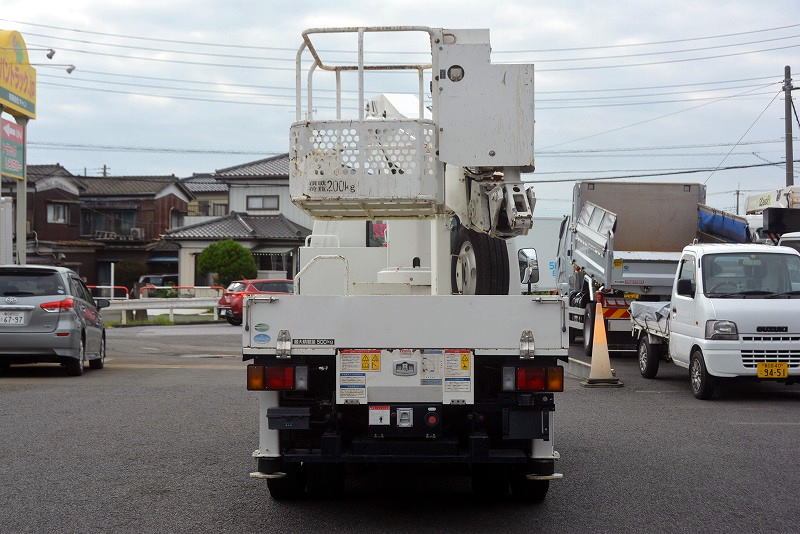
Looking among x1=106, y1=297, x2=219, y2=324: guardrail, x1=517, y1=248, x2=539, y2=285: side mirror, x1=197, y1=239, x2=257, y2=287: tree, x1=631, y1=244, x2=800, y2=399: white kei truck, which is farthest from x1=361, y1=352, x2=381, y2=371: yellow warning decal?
x1=197, y1=239, x2=257, y2=287: tree

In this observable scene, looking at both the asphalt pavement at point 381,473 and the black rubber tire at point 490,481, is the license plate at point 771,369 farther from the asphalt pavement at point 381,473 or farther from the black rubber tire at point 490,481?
the black rubber tire at point 490,481

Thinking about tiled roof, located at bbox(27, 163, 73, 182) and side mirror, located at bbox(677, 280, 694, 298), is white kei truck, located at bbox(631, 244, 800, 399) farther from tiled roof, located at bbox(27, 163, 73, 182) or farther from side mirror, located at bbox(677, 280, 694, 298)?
tiled roof, located at bbox(27, 163, 73, 182)

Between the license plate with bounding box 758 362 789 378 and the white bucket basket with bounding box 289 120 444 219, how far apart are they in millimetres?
6857

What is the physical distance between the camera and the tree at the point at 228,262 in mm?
42938

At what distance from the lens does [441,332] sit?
229 inches

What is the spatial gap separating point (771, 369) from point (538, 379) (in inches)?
271

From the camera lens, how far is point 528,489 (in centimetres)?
638

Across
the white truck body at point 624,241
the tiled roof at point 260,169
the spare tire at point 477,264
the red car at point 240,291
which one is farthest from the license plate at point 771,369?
the tiled roof at point 260,169

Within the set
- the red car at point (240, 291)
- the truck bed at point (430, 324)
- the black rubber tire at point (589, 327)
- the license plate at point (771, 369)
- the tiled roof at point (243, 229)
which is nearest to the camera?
the truck bed at point (430, 324)

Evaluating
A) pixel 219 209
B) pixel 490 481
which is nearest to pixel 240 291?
Result: pixel 490 481

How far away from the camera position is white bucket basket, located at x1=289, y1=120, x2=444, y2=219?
6.45m

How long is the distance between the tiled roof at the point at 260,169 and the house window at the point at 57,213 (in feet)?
29.5

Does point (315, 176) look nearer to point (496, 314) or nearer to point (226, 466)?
point (496, 314)

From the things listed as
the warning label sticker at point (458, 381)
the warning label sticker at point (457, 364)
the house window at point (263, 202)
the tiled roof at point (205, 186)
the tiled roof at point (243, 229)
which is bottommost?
the warning label sticker at point (458, 381)
